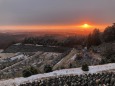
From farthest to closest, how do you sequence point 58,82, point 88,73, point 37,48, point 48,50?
point 37,48 < point 48,50 < point 88,73 < point 58,82

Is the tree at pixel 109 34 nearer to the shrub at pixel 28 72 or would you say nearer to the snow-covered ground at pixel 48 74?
the snow-covered ground at pixel 48 74

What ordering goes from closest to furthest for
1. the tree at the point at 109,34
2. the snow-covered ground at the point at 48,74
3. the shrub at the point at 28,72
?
the snow-covered ground at the point at 48,74
the shrub at the point at 28,72
the tree at the point at 109,34

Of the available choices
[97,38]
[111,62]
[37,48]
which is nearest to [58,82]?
[111,62]

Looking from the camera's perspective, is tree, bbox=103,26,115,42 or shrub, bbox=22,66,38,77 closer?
shrub, bbox=22,66,38,77

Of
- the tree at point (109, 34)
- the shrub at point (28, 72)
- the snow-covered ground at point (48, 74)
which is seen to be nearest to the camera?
the snow-covered ground at point (48, 74)

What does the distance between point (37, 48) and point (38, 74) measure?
7486 cm

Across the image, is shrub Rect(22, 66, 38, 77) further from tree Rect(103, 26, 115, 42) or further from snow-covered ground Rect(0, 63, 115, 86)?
tree Rect(103, 26, 115, 42)

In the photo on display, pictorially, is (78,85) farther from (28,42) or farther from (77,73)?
(28,42)

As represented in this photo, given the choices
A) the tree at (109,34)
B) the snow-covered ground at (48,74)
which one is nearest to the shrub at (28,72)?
the snow-covered ground at (48,74)

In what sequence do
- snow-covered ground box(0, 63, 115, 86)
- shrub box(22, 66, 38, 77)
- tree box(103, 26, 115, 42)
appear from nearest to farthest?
snow-covered ground box(0, 63, 115, 86)
shrub box(22, 66, 38, 77)
tree box(103, 26, 115, 42)

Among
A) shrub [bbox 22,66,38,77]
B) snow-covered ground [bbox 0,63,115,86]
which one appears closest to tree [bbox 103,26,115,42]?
snow-covered ground [bbox 0,63,115,86]

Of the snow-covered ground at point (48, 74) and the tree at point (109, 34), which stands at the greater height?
the tree at point (109, 34)

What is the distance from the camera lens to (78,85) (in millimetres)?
28406

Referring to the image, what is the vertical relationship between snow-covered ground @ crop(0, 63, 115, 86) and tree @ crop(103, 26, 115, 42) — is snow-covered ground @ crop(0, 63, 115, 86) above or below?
below
